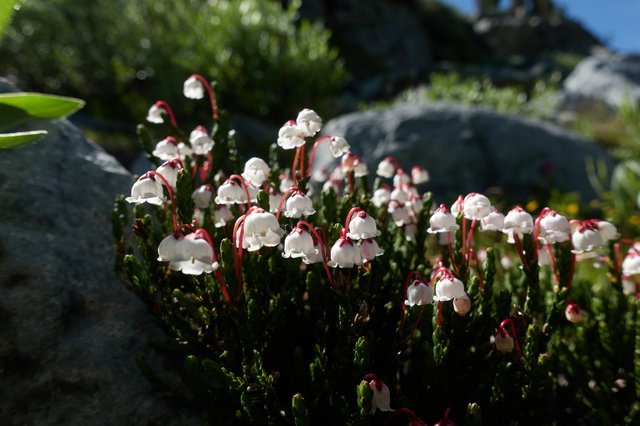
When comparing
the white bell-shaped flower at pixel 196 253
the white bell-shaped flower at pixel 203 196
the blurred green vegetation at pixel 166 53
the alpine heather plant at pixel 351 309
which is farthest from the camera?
the blurred green vegetation at pixel 166 53

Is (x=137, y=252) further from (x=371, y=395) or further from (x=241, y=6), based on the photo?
(x=241, y=6)

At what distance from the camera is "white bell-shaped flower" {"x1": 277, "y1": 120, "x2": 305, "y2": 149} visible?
1976 millimetres

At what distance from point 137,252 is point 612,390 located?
223 cm

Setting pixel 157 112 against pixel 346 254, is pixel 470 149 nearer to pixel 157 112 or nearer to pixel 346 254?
pixel 157 112

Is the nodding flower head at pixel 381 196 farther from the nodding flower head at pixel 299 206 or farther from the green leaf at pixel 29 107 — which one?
the green leaf at pixel 29 107

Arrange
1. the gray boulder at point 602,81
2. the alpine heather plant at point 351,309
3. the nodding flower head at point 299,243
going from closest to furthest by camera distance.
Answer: the nodding flower head at point 299,243 < the alpine heather plant at point 351,309 < the gray boulder at point 602,81

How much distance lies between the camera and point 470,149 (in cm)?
640

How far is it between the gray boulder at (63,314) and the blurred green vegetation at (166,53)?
6.38m

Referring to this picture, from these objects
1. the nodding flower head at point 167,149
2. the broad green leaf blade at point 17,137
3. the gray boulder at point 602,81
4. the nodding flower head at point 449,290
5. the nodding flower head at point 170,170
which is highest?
the gray boulder at point 602,81

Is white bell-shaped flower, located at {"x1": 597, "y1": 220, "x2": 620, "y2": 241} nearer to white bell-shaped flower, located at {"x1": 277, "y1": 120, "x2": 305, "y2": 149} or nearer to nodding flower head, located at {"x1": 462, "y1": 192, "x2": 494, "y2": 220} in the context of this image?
nodding flower head, located at {"x1": 462, "y1": 192, "x2": 494, "y2": 220}

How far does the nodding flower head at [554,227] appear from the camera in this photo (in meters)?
1.72

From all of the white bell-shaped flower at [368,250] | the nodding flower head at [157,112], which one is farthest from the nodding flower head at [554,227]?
the nodding flower head at [157,112]

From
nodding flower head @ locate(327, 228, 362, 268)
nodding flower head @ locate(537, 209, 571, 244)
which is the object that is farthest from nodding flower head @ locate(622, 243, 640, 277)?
nodding flower head @ locate(327, 228, 362, 268)

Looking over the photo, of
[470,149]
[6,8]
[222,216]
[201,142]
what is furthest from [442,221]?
[470,149]
